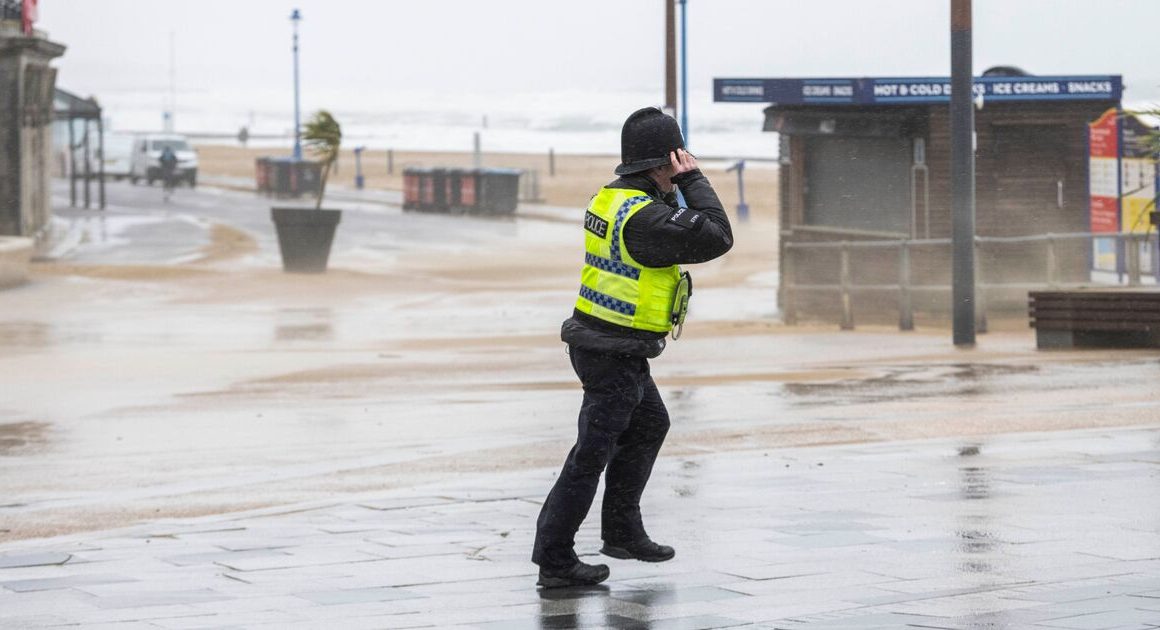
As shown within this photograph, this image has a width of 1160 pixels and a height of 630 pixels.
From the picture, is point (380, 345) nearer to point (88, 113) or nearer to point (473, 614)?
point (473, 614)

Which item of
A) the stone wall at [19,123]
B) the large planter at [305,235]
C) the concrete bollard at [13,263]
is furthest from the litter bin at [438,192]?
the concrete bollard at [13,263]

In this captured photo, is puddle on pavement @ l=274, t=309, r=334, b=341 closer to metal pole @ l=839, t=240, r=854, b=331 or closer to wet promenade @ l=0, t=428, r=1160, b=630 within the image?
metal pole @ l=839, t=240, r=854, b=331

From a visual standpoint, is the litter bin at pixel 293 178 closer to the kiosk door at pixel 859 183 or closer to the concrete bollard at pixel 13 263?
the concrete bollard at pixel 13 263

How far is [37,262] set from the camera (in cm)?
3344

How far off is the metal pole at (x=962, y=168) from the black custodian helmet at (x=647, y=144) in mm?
12245

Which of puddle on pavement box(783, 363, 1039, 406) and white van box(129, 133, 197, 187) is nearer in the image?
puddle on pavement box(783, 363, 1039, 406)

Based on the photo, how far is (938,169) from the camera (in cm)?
2378

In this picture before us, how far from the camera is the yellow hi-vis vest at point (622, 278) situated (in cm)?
629

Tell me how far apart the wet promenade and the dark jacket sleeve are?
1109 mm

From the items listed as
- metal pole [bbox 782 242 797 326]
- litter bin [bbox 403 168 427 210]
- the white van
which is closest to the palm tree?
metal pole [bbox 782 242 797 326]

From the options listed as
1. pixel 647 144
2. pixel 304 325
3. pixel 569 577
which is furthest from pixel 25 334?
pixel 647 144

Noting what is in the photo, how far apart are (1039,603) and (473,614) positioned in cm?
176

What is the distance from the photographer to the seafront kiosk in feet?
77.9

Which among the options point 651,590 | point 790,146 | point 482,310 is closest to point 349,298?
point 482,310
